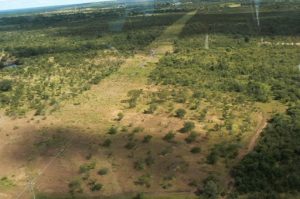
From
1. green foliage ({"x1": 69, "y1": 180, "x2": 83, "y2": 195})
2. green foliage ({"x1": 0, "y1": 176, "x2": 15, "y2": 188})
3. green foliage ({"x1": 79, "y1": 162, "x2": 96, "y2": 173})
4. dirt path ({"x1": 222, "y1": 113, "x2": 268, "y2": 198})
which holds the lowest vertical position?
green foliage ({"x1": 0, "y1": 176, "x2": 15, "y2": 188})

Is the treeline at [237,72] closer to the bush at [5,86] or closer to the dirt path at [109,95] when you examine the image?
the dirt path at [109,95]

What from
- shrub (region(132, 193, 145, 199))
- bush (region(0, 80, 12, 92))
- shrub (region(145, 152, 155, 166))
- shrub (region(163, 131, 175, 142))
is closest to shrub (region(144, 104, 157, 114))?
shrub (region(163, 131, 175, 142))

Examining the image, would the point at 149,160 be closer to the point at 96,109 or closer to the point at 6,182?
the point at 6,182

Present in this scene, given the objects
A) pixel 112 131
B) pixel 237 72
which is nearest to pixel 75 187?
pixel 112 131

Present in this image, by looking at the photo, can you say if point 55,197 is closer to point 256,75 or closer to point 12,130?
point 12,130

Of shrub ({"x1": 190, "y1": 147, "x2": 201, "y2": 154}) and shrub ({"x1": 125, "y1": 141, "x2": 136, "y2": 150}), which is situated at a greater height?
shrub ({"x1": 190, "y1": 147, "x2": 201, "y2": 154})

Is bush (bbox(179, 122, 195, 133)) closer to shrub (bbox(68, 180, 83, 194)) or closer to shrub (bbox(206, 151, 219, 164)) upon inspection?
shrub (bbox(206, 151, 219, 164))

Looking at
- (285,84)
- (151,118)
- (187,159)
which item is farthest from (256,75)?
(187,159)

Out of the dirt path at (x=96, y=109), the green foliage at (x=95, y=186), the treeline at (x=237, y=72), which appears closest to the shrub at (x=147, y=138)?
the dirt path at (x=96, y=109)
